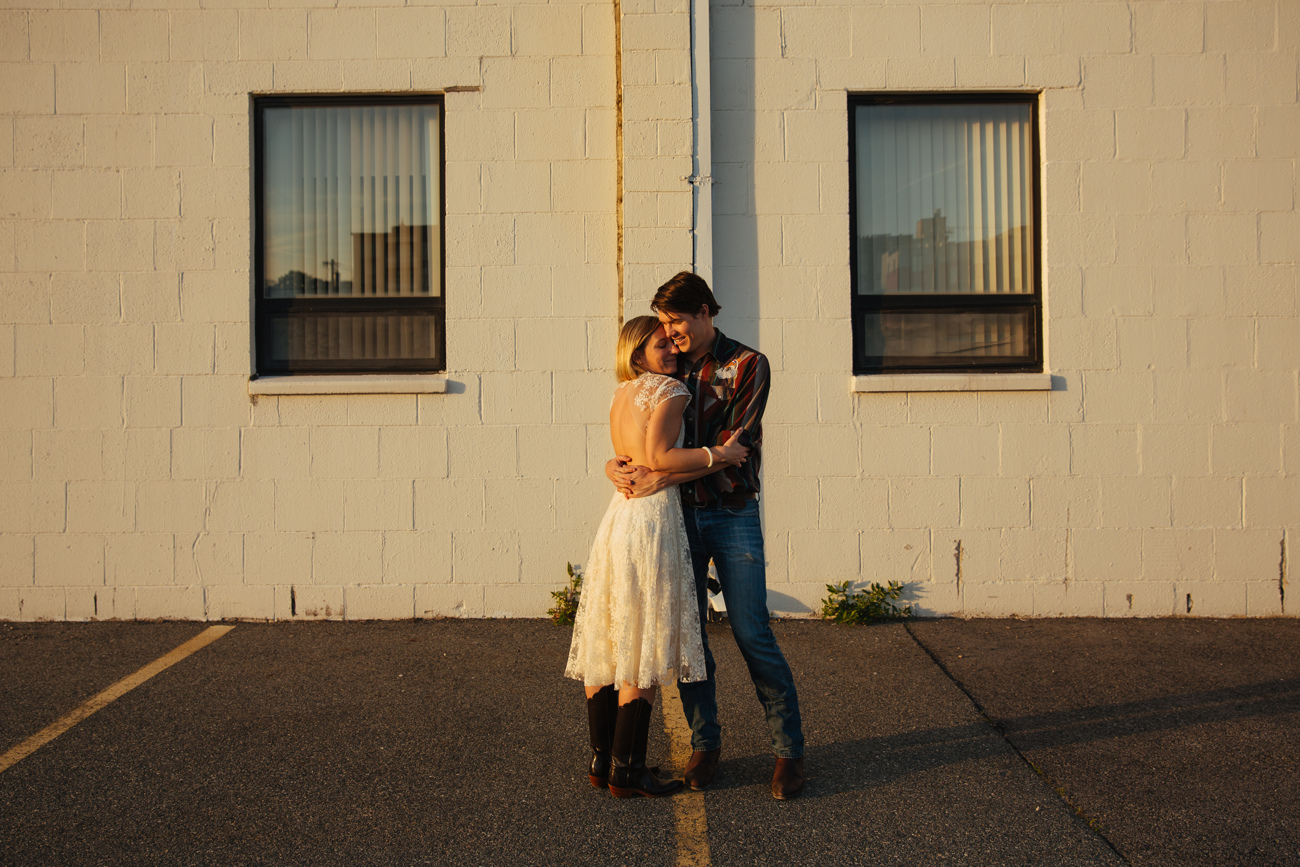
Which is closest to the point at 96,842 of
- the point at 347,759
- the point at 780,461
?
the point at 347,759

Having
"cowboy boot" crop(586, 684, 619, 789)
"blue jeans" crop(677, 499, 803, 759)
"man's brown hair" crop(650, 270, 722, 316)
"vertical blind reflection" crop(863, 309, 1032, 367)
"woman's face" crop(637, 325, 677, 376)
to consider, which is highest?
"vertical blind reflection" crop(863, 309, 1032, 367)

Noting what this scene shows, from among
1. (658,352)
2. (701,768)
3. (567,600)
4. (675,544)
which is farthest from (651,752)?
(567,600)

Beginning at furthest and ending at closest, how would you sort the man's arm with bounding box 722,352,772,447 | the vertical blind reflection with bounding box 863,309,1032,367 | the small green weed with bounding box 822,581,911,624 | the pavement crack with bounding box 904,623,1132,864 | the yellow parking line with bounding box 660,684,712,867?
1. the vertical blind reflection with bounding box 863,309,1032,367
2. the small green weed with bounding box 822,581,911,624
3. the man's arm with bounding box 722,352,772,447
4. the pavement crack with bounding box 904,623,1132,864
5. the yellow parking line with bounding box 660,684,712,867

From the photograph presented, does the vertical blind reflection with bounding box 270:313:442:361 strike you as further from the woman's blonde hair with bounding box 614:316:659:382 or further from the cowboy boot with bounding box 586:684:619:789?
the cowboy boot with bounding box 586:684:619:789

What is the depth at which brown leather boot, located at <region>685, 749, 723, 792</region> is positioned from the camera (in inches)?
129

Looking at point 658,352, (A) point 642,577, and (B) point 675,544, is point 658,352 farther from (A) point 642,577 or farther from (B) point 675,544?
(A) point 642,577

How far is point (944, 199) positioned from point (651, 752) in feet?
14.1

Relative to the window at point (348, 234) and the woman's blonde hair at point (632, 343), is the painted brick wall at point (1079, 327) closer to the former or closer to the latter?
the window at point (348, 234)

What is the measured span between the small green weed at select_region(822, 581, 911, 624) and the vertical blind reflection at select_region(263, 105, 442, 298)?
334cm

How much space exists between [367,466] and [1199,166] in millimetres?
5752

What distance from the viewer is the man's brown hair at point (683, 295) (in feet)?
10.4

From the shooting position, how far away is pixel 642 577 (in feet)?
10.3

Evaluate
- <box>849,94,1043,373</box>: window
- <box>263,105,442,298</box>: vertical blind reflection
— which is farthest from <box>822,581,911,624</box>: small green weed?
<box>263,105,442,298</box>: vertical blind reflection

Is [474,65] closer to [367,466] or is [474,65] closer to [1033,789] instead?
[367,466]
